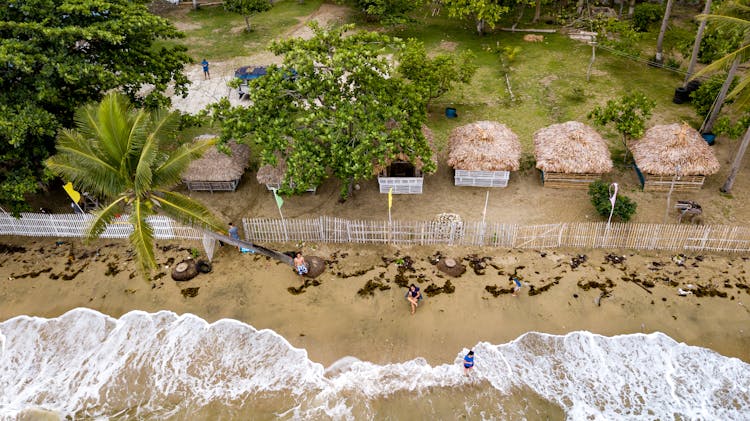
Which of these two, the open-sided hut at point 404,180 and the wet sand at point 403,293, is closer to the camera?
the wet sand at point 403,293

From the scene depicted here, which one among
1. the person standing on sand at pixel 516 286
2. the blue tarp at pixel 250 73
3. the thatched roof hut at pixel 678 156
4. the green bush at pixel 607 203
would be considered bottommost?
the person standing on sand at pixel 516 286

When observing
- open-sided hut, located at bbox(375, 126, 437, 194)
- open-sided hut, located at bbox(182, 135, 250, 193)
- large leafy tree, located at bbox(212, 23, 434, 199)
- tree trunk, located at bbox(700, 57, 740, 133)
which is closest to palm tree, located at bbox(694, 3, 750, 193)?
tree trunk, located at bbox(700, 57, 740, 133)

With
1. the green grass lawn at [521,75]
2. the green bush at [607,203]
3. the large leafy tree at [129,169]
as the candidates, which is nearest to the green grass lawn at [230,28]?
the green grass lawn at [521,75]

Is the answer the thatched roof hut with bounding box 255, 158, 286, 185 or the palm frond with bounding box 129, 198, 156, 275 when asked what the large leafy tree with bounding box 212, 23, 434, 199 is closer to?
the thatched roof hut with bounding box 255, 158, 286, 185

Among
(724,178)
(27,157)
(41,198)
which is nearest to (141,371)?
(27,157)

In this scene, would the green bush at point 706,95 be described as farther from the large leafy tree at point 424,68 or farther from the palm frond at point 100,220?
the palm frond at point 100,220

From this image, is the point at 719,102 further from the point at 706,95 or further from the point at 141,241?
the point at 141,241

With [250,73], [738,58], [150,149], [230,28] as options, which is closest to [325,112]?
[150,149]
